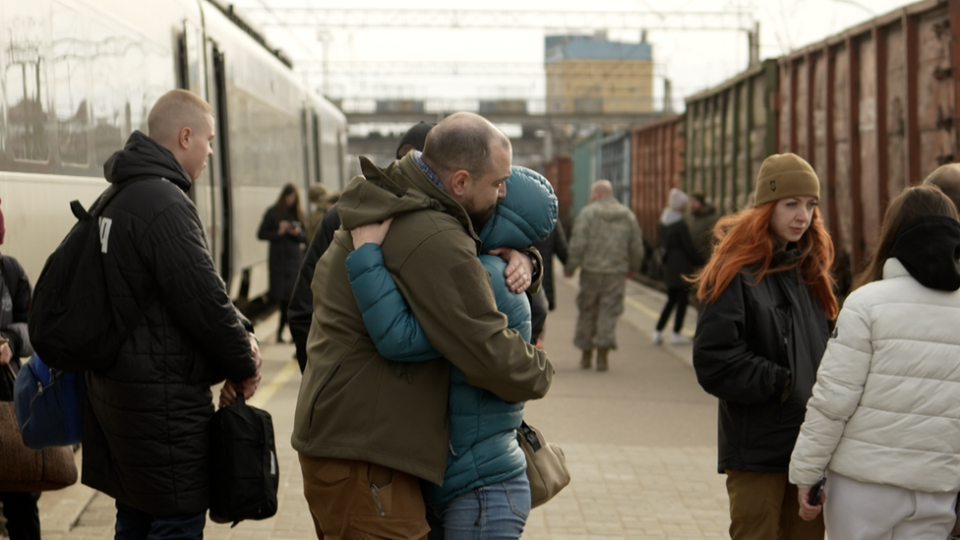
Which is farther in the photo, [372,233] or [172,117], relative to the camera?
[172,117]

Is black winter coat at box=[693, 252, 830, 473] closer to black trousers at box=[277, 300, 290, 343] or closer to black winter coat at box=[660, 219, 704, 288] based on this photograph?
black winter coat at box=[660, 219, 704, 288]

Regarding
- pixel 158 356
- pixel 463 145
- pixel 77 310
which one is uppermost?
pixel 463 145

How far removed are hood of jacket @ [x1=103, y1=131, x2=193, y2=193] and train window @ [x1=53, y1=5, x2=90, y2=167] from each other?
116 inches

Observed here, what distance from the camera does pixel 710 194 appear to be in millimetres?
15758

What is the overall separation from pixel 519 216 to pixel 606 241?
8.36 meters

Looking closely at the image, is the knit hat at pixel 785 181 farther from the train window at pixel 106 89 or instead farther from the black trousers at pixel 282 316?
the black trousers at pixel 282 316

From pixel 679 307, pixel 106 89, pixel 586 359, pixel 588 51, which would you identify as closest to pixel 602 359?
pixel 586 359

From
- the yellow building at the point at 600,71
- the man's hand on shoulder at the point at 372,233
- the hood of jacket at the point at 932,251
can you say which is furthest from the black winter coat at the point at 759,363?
the yellow building at the point at 600,71

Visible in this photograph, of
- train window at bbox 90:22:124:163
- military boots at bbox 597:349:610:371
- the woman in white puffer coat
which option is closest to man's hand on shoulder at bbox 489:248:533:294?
the woman in white puffer coat

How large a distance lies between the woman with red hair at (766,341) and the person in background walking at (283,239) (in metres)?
8.41

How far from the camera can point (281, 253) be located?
40.3ft

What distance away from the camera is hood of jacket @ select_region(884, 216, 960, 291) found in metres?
3.23

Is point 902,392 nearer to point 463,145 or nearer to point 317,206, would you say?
point 463,145

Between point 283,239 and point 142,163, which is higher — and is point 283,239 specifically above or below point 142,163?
below
